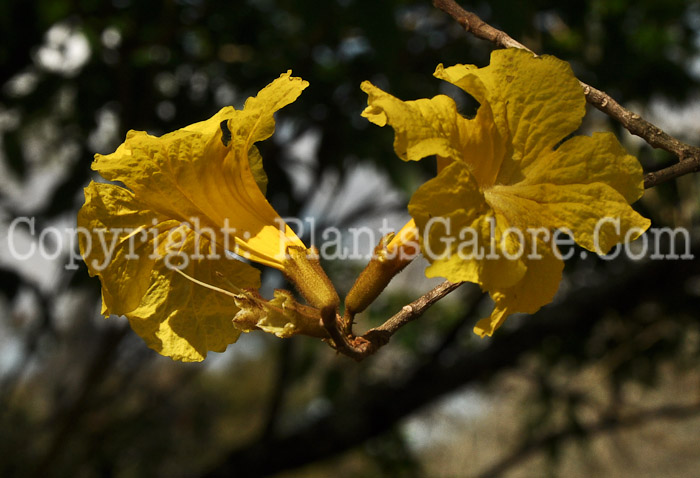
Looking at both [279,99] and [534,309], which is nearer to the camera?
[534,309]

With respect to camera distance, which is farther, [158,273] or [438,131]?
[158,273]

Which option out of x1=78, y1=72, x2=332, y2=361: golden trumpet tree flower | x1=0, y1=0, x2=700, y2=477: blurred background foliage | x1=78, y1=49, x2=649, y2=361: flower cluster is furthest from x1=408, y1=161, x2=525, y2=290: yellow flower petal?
x1=0, y1=0, x2=700, y2=477: blurred background foliage

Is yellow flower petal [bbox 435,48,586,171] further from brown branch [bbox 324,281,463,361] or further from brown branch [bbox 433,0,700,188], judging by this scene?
brown branch [bbox 324,281,463,361]

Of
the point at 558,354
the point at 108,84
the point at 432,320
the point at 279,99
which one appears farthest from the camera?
the point at 432,320

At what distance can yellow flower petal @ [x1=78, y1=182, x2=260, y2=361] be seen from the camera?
44.7 inches

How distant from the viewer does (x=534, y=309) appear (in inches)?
37.9

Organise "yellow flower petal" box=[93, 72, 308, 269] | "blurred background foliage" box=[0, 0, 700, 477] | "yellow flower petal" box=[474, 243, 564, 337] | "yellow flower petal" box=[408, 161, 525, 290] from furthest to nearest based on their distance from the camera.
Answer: "blurred background foliage" box=[0, 0, 700, 477]
"yellow flower petal" box=[93, 72, 308, 269]
"yellow flower petal" box=[474, 243, 564, 337]
"yellow flower petal" box=[408, 161, 525, 290]

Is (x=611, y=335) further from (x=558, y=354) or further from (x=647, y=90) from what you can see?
(x=647, y=90)

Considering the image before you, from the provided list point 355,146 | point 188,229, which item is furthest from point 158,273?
point 355,146

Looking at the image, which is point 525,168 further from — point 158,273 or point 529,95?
point 158,273

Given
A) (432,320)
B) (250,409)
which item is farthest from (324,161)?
(250,409)

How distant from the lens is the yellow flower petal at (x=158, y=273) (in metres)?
1.14

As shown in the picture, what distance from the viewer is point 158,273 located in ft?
4.02

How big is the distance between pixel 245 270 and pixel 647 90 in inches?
114
